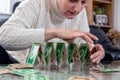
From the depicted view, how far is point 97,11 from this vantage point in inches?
168

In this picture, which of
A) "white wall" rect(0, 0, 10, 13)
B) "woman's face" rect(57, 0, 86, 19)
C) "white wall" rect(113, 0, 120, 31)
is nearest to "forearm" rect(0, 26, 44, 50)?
"woman's face" rect(57, 0, 86, 19)

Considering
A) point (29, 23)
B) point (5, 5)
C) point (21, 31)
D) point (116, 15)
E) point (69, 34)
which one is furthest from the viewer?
point (116, 15)

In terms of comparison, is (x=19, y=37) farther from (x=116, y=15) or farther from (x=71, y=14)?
(x=116, y=15)

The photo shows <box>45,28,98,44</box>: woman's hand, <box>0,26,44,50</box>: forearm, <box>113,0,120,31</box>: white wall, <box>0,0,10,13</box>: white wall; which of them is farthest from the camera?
<box>113,0,120,31</box>: white wall

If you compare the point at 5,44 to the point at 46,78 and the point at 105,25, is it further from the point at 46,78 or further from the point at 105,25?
the point at 105,25

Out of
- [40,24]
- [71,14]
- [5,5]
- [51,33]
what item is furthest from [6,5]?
[51,33]

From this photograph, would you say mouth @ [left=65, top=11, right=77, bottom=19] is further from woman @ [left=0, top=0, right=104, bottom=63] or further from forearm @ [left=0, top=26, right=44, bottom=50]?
forearm @ [left=0, top=26, right=44, bottom=50]

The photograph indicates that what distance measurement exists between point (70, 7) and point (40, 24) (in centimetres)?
25

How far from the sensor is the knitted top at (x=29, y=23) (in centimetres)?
112

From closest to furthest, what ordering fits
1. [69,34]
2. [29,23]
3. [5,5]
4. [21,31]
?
[69,34]
[21,31]
[29,23]
[5,5]

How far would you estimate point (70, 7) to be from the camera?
3.82 feet

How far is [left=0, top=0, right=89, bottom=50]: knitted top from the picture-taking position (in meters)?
1.12

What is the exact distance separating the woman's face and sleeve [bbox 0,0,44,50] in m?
0.16

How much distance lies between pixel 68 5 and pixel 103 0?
10.5 feet
